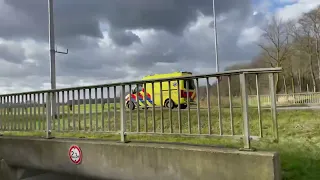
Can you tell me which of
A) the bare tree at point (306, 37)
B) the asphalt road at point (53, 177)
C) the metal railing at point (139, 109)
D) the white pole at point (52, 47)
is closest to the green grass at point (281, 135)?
the metal railing at point (139, 109)

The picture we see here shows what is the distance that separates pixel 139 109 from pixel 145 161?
920mm

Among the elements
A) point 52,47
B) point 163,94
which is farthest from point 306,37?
point 163,94

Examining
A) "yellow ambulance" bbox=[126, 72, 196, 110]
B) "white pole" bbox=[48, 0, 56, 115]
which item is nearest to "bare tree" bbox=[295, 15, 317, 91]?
Answer: "white pole" bbox=[48, 0, 56, 115]

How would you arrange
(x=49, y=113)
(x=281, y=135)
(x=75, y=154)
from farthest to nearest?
(x=281, y=135) → (x=49, y=113) → (x=75, y=154)

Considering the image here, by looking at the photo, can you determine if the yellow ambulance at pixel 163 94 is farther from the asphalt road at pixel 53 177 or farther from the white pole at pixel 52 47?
the white pole at pixel 52 47

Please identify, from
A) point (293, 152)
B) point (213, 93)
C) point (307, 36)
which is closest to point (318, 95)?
point (307, 36)

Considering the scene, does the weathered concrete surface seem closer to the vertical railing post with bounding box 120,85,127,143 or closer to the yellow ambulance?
the vertical railing post with bounding box 120,85,127,143

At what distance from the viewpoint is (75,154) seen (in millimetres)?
5043

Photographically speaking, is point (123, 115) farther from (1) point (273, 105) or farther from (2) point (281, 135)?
(2) point (281, 135)

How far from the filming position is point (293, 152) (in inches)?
201

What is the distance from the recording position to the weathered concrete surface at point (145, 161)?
335cm

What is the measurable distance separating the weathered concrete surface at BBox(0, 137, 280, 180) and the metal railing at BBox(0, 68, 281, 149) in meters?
0.24

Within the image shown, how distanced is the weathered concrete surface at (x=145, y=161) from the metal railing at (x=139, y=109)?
24 centimetres

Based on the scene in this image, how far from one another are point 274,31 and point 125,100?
26.2 metres
